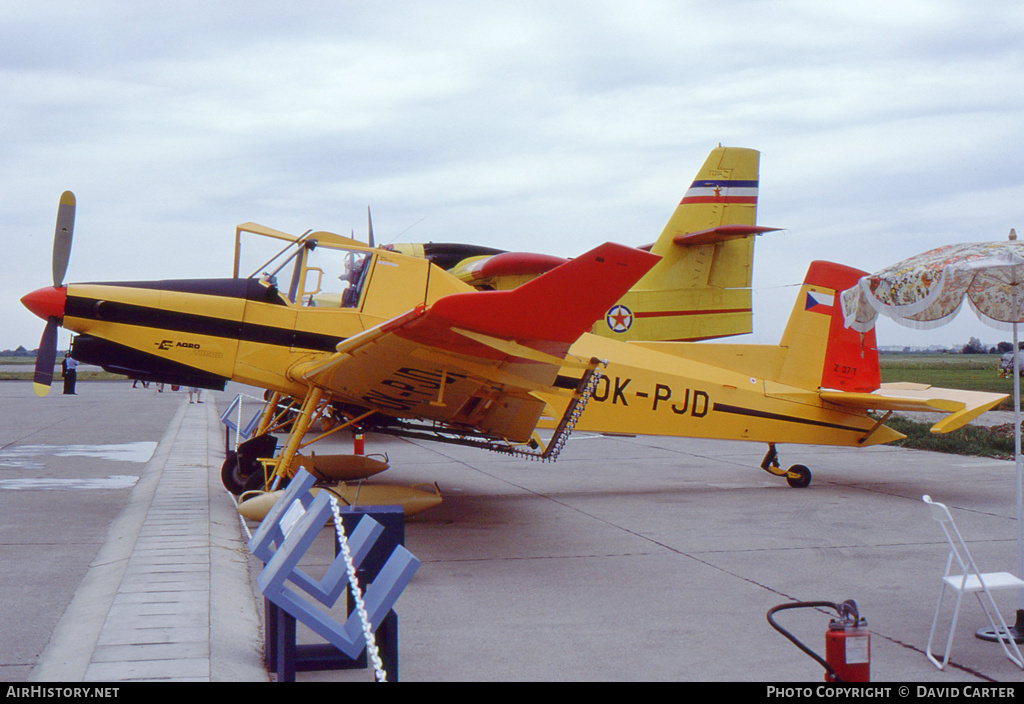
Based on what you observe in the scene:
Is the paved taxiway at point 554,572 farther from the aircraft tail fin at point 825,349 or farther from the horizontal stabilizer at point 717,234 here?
the horizontal stabilizer at point 717,234

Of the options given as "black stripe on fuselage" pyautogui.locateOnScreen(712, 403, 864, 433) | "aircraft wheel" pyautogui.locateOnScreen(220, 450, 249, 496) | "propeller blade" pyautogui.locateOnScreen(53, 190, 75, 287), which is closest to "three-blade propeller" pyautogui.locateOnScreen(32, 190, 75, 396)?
"propeller blade" pyautogui.locateOnScreen(53, 190, 75, 287)

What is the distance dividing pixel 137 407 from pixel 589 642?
25.0m

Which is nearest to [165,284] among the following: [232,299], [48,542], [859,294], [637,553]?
[232,299]

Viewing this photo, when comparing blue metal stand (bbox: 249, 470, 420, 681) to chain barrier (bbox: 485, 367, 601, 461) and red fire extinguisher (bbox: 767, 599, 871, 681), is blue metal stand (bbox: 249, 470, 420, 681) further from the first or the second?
chain barrier (bbox: 485, 367, 601, 461)

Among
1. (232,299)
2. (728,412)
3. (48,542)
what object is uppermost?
(232,299)

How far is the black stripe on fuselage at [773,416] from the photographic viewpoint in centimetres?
967

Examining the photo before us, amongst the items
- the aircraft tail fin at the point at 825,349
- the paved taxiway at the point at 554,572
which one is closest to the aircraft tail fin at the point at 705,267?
the paved taxiway at the point at 554,572

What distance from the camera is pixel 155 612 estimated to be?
4270mm

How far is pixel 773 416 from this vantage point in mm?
9922

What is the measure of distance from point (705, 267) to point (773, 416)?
399 centimetres

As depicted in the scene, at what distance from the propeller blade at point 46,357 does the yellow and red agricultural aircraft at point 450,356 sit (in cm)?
2

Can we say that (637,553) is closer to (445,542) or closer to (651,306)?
(445,542)

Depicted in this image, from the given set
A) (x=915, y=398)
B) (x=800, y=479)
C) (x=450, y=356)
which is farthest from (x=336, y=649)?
(x=800, y=479)

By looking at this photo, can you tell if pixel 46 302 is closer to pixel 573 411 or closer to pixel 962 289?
pixel 573 411
